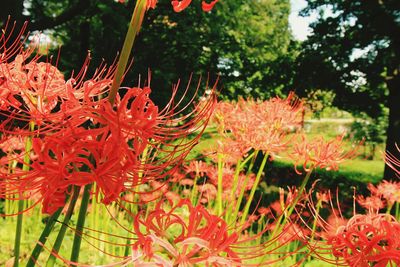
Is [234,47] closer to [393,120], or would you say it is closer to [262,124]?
[393,120]

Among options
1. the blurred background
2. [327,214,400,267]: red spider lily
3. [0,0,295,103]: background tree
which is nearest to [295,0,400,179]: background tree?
the blurred background

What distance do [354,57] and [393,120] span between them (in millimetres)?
2244

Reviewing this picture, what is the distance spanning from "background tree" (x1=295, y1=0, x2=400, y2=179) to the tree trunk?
22 mm

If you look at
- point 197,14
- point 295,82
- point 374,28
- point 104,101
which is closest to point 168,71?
point 197,14

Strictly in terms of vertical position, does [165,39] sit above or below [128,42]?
above

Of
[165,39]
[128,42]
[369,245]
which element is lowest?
[369,245]

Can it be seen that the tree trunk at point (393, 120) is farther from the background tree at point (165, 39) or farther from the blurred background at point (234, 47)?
the background tree at point (165, 39)

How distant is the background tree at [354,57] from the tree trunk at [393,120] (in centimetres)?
2

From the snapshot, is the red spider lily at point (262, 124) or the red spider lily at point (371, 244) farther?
the red spider lily at point (262, 124)

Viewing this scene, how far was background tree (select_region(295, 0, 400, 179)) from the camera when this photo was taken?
8281 mm

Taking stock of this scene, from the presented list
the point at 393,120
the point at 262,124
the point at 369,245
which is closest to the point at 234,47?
the point at 393,120

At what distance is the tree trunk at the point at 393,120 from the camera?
24.4 feet

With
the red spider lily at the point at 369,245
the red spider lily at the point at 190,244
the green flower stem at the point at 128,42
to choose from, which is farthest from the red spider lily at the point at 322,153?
the green flower stem at the point at 128,42

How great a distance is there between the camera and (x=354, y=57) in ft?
30.9
